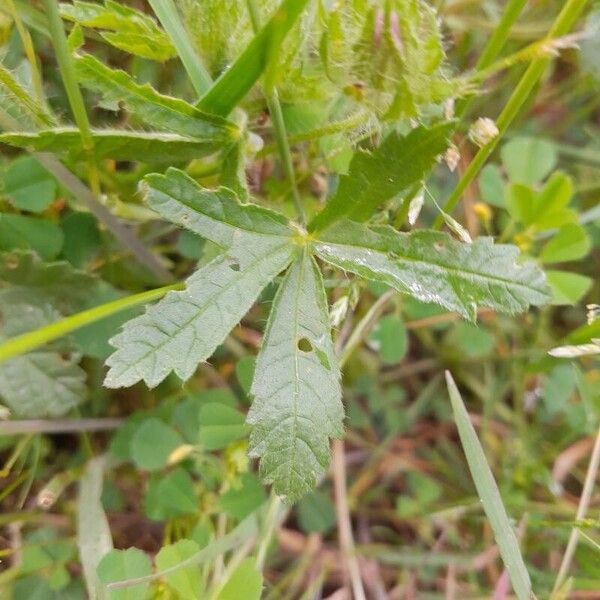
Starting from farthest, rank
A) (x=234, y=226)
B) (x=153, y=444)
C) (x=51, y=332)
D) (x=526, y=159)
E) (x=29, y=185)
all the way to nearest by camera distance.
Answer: (x=526, y=159) → (x=153, y=444) → (x=29, y=185) → (x=234, y=226) → (x=51, y=332)

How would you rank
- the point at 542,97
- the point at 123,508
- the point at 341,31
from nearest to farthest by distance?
1. the point at 341,31
2. the point at 123,508
3. the point at 542,97

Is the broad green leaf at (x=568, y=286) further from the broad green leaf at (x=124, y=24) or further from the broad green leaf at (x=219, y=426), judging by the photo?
the broad green leaf at (x=124, y=24)

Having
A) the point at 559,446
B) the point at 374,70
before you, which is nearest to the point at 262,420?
the point at 374,70

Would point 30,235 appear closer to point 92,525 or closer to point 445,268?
point 92,525

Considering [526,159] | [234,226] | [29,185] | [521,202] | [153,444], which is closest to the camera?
[234,226]

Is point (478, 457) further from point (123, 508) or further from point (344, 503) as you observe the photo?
point (123, 508)

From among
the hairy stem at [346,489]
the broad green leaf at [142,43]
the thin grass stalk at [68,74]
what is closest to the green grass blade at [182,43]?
the broad green leaf at [142,43]

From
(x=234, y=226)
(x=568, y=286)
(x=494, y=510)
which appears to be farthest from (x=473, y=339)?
(x=234, y=226)
